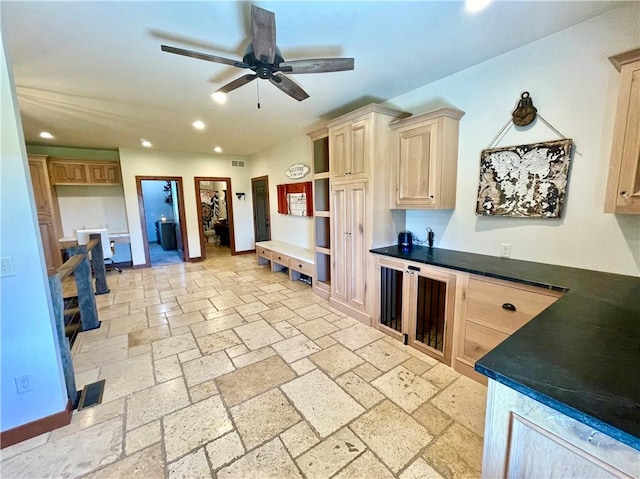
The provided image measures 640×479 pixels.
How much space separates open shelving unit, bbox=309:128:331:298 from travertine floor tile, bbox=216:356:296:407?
169 cm

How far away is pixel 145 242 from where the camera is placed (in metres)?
6.25

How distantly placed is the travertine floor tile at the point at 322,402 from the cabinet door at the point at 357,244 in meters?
1.22

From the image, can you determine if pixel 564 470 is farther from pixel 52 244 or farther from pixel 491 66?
pixel 52 244

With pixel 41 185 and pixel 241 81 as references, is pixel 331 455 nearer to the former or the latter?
pixel 241 81

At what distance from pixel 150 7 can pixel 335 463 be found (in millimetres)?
3047

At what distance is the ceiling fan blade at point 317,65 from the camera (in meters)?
1.92

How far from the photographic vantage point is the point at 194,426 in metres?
1.85

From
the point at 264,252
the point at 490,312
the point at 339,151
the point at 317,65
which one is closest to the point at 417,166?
the point at 339,151

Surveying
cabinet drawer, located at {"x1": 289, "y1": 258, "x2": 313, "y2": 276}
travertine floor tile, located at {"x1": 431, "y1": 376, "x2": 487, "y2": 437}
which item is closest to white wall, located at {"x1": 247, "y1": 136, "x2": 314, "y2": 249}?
cabinet drawer, located at {"x1": 289, "y1": 258, "x2": 313, "y2": 276}

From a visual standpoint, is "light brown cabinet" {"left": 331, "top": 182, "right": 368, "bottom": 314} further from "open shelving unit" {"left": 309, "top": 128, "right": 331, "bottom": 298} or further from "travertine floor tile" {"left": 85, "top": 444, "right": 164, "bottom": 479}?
"travertine floor tile" {"left": 85, "top": 444, "right": 164, "bottom": 479}

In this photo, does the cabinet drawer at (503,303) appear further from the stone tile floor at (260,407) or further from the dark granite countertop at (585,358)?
the stone tile floor at (260,407)

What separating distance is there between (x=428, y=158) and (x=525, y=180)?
2.76 ft

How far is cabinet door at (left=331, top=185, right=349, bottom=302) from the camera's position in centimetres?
345

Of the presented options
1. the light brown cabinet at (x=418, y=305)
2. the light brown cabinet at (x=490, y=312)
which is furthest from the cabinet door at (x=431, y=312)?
the light brown cabinet at (x=490, y=312)
